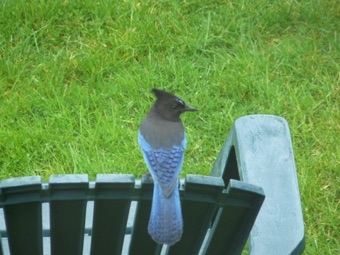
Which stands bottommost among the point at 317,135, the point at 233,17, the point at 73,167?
the point at 73,167

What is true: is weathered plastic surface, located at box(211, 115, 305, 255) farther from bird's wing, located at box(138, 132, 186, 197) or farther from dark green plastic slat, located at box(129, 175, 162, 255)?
dark green plastic slat, located at box(129, 175, 162, 255)

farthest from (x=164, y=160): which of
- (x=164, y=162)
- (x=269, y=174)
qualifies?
(x=269, y=174)

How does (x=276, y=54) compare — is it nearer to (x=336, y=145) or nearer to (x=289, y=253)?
(x=336, y=145)

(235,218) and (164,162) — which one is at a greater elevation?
(235,218)

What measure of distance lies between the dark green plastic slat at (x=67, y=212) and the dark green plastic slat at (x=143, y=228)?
0.56 ft

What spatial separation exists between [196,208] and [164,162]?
0.62 meters

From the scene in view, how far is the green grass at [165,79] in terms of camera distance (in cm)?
425

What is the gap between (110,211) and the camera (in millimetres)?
2160

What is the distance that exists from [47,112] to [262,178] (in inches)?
84.5

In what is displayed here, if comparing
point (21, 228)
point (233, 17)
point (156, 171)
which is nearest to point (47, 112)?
point (233, 17)

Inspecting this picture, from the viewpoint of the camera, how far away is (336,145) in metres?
4.36

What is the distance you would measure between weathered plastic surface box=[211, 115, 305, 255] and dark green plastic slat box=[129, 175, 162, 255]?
387 millimetres

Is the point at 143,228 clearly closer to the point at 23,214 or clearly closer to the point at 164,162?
the point at 23,214

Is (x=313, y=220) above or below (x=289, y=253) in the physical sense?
below
